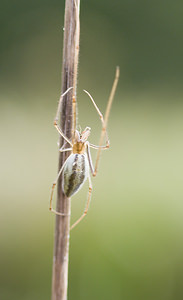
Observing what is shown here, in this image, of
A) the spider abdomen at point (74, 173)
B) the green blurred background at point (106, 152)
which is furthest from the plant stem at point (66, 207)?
the green blurred background at point (106, 152)

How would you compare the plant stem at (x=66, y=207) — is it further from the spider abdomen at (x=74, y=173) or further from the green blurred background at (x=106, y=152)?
the green blurred background at (x=106, y=152)

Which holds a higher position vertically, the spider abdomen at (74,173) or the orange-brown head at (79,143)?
the orange-brown head at (79,143)

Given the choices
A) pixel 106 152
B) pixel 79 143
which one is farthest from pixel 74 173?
pixel 106 152

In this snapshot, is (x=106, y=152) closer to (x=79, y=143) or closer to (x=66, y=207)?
(x=79, y=143)

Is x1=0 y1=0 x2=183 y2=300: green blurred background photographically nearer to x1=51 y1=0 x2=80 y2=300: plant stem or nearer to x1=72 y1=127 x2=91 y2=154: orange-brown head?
x1=72 y1=127 x2=91 y2=154: orange-brown head

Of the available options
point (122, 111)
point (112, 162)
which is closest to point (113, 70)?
point (122, 111)

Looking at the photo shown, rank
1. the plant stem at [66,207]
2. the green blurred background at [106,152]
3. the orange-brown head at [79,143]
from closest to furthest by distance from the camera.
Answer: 1. the plant stem at [66,207]
2. the orange-brown head at [79,143]
3. the green blurred background at [106,152]

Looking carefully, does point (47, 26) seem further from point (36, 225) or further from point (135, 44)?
point (36, 225)
